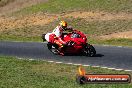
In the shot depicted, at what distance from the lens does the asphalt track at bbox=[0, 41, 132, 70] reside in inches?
743

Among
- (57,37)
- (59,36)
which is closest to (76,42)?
(59,36)

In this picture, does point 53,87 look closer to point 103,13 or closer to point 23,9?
point 103,13

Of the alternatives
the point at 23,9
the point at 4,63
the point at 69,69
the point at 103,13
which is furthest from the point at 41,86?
the point at 23,9

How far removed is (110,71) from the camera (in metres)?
16.5

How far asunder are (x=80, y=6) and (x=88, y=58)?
31712 mm

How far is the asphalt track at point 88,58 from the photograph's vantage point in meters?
18.9

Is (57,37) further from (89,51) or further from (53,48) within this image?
(89,51)

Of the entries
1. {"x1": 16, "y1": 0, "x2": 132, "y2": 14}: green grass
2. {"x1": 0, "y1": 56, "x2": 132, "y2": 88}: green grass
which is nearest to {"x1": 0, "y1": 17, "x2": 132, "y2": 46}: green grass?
{"x1": 16, "y1": 0, "x2": 132, "y2": 14}: green grass

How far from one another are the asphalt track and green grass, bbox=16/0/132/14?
22627mm

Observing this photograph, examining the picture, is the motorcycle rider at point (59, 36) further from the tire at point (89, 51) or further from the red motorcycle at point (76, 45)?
the tire at point (89, 51)

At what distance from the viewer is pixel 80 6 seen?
5178 cm

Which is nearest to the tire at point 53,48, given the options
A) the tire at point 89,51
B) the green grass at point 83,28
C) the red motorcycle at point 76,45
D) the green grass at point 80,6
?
the red motorcycle at point 76,45

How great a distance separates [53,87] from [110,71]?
4.38 metres

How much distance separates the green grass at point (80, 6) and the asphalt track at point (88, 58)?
22627 mm
